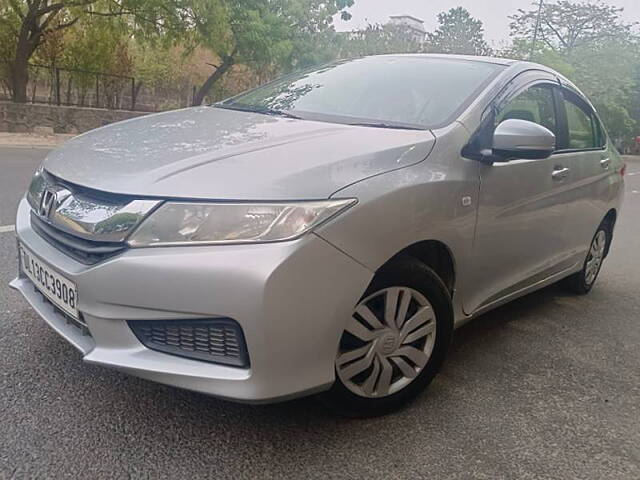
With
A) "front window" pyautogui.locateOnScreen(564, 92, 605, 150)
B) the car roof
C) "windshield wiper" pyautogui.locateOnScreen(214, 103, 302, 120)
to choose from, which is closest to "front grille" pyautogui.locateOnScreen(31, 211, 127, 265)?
"windshield wiper" pyautogui.locateOnScreen(214, 103, 302, 120)

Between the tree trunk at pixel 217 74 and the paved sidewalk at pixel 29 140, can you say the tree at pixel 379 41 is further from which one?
the paved sidewalk at pixel 29 140

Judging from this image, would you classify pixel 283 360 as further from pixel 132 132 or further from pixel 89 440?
pixel 132 132

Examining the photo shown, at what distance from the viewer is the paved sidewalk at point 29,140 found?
12773 mm

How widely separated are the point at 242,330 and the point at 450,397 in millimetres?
1166

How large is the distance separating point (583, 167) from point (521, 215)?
0.97m

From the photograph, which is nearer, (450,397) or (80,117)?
(450,397)

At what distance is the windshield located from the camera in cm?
278

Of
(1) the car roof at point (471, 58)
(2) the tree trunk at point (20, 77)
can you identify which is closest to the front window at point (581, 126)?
(1) the car roof at point (471, 58)

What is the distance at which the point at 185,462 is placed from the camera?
2006 millimetres

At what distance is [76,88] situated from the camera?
17.9m

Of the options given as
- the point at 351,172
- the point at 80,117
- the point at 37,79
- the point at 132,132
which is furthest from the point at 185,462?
the point at 37,79

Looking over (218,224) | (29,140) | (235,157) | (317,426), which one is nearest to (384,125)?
(235,157)

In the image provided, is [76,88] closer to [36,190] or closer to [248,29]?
[248,29]

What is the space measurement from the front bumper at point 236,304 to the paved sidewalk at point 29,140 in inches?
471
